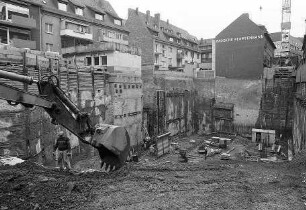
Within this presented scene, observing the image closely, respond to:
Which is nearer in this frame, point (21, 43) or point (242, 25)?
point (21, 43)

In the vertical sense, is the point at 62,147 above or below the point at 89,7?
below

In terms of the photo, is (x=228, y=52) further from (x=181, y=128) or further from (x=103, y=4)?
(x=103, y=4)

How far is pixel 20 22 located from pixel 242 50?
25.2 m

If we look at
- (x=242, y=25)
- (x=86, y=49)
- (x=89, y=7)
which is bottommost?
(x=86, y=49)

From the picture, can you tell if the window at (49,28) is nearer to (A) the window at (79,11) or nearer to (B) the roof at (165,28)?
(A) the window at (79,11)

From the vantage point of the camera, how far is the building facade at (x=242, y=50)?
3238 cm

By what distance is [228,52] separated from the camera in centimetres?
3444

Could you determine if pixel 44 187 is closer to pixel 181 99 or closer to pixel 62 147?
pixel 62 147

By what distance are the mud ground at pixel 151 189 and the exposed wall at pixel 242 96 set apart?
2059 cm

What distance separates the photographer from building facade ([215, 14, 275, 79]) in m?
32.4

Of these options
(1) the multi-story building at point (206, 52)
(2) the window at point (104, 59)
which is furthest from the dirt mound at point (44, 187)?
(1) the multi-story building at point (206, 52)

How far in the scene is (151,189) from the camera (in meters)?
8.51

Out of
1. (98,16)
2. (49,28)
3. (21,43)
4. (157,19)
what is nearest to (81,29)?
(98,16)

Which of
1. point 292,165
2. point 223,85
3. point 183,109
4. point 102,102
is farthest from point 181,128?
point 292,165
